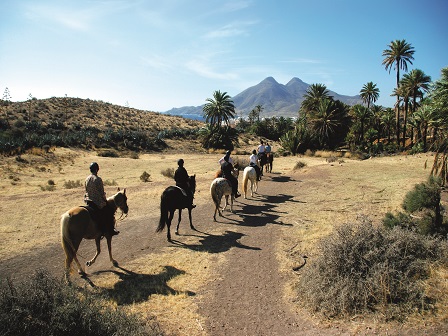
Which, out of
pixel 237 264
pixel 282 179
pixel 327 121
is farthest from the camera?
pixel 327 121

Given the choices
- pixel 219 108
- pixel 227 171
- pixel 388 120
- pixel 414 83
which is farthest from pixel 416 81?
pixel 227 171

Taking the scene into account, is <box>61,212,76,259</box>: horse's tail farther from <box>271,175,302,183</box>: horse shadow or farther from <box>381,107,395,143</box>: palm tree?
<box>381,107,395,143</box>: palm tree

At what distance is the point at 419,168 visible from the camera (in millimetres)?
21500

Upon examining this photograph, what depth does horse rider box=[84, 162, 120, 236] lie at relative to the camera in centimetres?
773

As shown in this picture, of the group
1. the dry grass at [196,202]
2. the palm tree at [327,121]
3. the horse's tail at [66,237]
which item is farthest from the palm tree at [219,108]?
the horse's tail at [66,237]

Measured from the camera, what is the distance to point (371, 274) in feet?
19.8

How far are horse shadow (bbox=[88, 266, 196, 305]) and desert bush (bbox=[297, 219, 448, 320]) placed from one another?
9.72 feet

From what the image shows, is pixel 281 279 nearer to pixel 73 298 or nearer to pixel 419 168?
pixel 73 298

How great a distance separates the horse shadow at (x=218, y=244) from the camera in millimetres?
9250

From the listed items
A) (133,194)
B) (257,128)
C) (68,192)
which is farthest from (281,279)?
(257,128)

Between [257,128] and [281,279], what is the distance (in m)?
61.4

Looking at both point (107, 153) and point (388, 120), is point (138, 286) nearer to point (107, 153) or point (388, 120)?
point (107, 153)

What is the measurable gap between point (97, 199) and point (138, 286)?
2.51 meters

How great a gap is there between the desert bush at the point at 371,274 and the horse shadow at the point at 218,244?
294 cm
